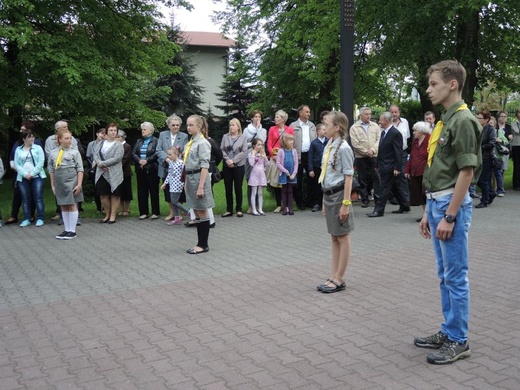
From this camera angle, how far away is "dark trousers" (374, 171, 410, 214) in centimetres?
1241

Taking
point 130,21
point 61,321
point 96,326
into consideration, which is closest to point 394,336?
point 96,326

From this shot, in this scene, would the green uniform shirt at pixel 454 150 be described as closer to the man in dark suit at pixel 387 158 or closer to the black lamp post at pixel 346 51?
the man in dark suit at pixel 387 158

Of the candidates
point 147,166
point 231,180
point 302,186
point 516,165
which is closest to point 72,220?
point 147,166

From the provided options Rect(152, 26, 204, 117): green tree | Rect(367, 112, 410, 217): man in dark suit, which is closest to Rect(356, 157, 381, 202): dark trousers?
Rect(367, 112, 410, 217): man in dark suit

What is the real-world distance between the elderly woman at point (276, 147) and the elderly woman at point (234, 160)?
65 cm

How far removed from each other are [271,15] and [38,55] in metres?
16.1

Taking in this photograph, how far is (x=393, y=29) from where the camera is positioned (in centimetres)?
1836

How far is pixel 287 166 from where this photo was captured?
43.4ft

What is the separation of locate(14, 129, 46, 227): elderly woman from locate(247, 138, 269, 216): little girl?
4.32 metres

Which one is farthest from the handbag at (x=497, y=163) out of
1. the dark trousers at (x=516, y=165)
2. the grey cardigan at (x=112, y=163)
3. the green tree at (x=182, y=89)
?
the green tree at (x=182, y=89)

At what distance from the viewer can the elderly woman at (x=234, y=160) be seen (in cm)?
1308

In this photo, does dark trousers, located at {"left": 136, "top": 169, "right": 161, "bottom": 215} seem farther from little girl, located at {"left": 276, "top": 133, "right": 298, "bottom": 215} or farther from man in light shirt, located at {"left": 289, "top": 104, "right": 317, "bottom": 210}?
man in light shirt, located at {"left": 289, "top": 104, "right": 317, "bottom": 210}

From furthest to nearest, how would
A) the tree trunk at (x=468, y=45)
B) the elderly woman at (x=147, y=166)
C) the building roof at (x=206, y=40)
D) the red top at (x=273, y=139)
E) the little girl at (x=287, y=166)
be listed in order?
1. the building roof at (x=206, y=40)
2. the tree trunk at (x=468, y=45)
3. the red top at (x=273, y=139)
4. the little girl at (x=287, y=166)
5. the elderly woman at (x=147, y=166)

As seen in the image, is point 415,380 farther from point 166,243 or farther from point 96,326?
point 166,243
